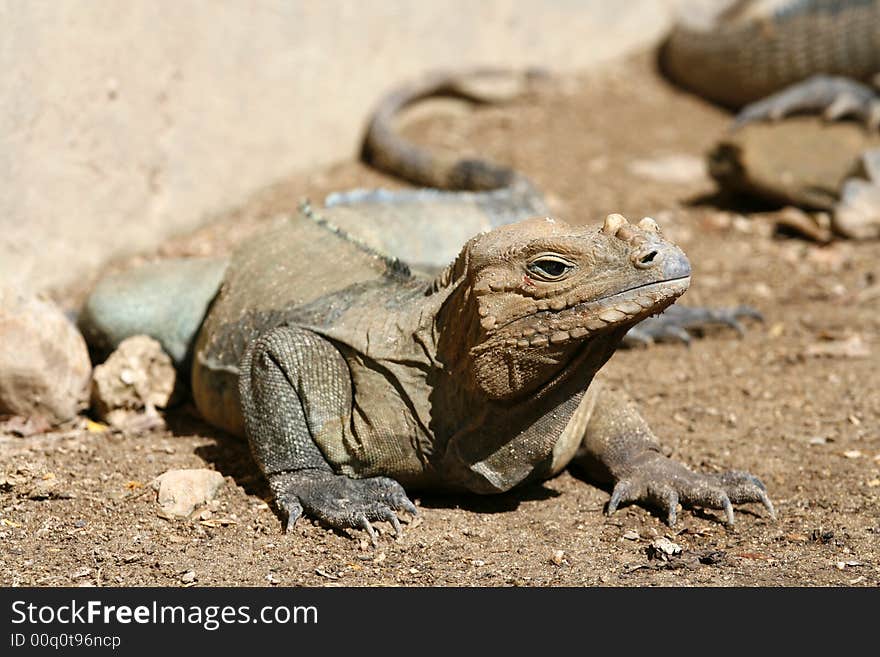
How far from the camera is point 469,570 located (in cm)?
447

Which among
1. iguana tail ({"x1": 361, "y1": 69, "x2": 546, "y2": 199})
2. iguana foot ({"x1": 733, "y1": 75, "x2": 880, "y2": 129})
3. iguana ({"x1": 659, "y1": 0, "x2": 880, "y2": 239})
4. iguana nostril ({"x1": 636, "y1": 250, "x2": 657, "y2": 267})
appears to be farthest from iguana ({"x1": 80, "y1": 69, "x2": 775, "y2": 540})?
iguana foot ({"x1": 733, "y1": 75, "x2": 880, "y2": 129})

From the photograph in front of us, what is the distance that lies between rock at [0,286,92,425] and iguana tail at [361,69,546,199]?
3.33m

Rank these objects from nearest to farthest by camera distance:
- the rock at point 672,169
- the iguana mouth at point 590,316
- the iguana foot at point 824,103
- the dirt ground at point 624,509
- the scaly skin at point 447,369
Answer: the iguana mouth at point 590,316 < the scaly skin at point 447,369 < the dirt ground at point 624,509 < the iguana foot at point 824,103 < the rock at point 672,169

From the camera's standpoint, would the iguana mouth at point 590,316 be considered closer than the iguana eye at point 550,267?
Yes

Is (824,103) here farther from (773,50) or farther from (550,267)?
(550,267)

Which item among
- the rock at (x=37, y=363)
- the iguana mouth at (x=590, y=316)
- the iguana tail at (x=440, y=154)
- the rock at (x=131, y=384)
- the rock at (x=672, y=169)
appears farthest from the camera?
the rock at (x=672, y=169)

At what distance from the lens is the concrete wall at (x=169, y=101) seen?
688cm

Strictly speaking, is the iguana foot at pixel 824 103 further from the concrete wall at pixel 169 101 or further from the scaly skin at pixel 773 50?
the concrete wall at pixel 169 101

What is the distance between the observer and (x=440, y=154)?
9.27 m

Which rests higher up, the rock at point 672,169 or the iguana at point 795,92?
the iguana at point 795,92

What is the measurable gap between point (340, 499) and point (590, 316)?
141 cm

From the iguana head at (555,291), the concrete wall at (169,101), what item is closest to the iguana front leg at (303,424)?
the iguana head at (555,291)

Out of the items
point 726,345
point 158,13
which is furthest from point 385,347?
point 158,13

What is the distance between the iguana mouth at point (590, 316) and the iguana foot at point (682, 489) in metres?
1.16
